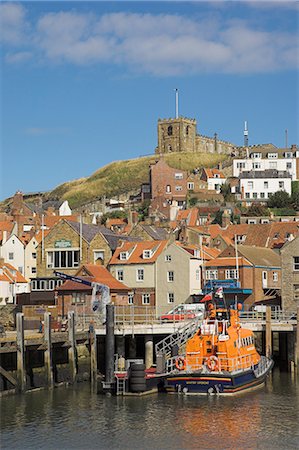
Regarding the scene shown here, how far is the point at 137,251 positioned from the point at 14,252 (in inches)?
607

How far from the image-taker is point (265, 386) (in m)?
45.9

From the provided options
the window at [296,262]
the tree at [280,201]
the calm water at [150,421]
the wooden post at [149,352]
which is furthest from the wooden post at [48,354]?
the tree at [280,201]

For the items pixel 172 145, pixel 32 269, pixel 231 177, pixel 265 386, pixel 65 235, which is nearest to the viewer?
pixel 265 386

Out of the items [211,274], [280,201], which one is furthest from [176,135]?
[211,274]

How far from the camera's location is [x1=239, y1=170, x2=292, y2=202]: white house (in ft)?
404

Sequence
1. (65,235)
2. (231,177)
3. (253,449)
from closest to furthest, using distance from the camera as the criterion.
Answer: (253,449) → (65,235) → (231,177)

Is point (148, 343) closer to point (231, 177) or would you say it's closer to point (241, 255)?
point (241, 255)

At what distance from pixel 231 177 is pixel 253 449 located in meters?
98.7

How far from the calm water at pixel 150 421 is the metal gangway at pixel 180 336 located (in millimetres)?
5005

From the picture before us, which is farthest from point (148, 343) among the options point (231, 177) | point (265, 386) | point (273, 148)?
point (273, 148)

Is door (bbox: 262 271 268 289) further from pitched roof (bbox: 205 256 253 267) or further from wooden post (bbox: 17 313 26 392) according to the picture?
wooden post (bbox: 17 313 26 392)

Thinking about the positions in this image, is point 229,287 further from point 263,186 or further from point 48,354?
point 263,186

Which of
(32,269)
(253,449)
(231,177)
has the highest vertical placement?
(231,177)

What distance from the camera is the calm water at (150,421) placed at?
33312 mm
